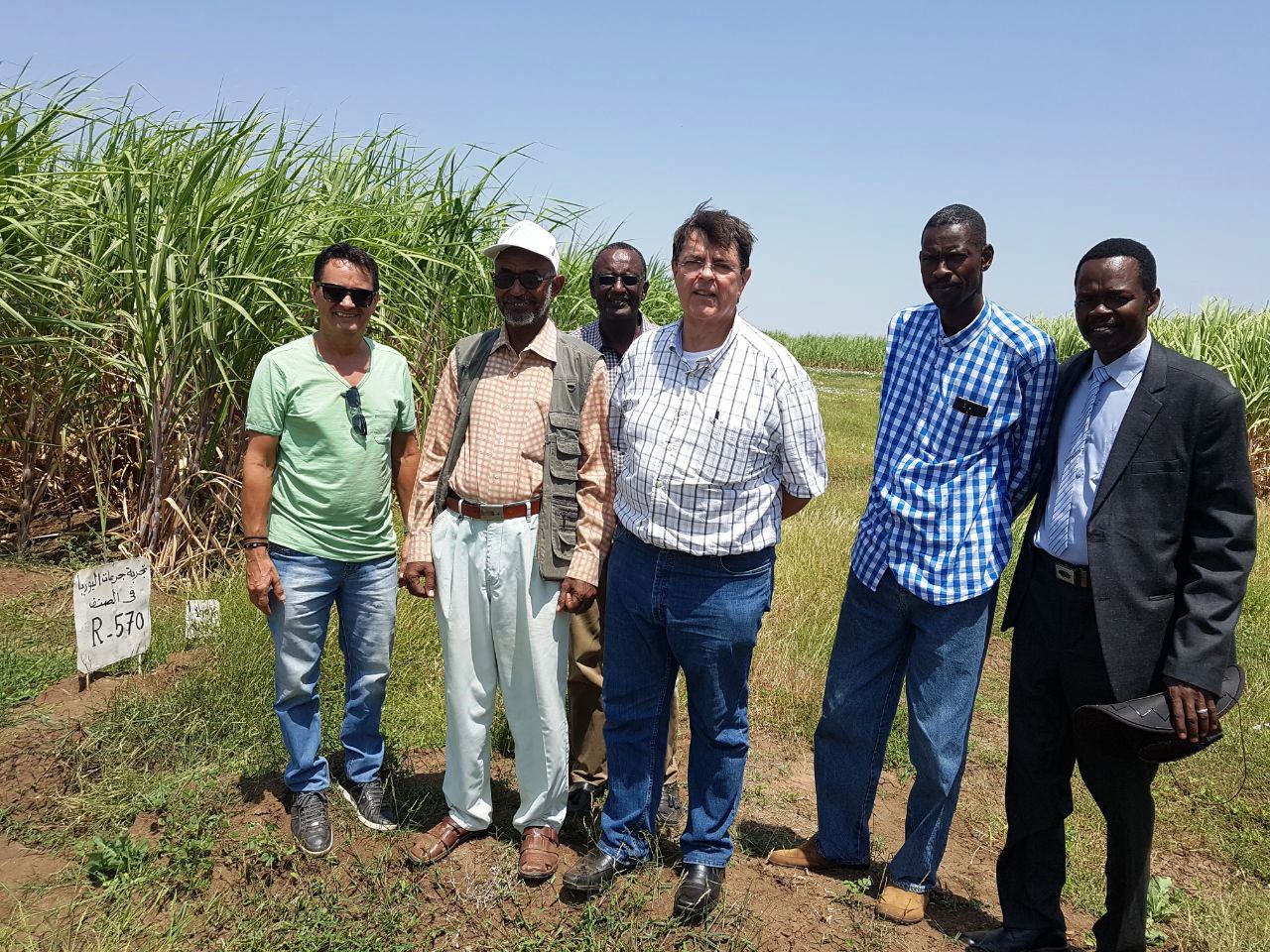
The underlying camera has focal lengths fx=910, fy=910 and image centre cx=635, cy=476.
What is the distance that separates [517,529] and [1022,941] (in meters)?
2.04

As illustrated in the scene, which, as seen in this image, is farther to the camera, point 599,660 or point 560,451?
point 599,660

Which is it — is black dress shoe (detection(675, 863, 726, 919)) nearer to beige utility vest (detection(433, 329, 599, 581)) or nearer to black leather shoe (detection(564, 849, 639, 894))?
black leather shoe (detection(564, 849, 639, 894))

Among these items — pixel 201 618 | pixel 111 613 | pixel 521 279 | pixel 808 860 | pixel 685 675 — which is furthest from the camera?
pixel 201 618

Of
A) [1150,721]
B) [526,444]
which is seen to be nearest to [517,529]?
[526,444]

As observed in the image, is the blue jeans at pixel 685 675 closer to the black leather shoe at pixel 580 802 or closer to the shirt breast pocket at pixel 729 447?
the shirt breast pocket at pixel 729 447

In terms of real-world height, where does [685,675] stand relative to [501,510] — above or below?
below

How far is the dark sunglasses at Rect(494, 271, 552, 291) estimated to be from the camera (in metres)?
2.86

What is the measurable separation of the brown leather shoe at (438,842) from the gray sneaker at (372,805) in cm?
19

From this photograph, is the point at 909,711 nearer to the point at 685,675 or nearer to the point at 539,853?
the point at 685,675

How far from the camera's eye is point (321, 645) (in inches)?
126

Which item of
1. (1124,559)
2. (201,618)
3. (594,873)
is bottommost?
(594,873)

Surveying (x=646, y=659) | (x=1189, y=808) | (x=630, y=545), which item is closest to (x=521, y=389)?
(x=630, y=545)

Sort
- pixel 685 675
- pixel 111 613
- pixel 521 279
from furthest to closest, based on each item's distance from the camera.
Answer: pixel 111 613 → pixel 521 279 → pixel 685 675

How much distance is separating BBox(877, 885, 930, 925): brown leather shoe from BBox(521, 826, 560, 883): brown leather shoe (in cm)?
107
